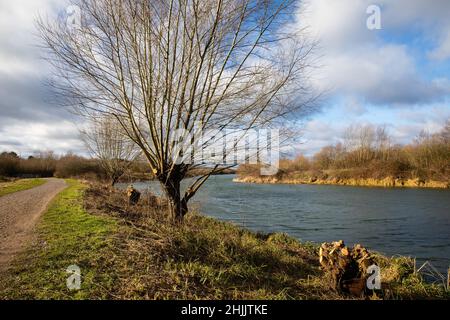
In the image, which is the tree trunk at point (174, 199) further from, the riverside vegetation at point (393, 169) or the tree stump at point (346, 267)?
the riverside vegetation at point (393, 169)

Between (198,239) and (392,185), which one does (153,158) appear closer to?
(198,239)

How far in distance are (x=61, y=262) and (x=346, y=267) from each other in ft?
15.1

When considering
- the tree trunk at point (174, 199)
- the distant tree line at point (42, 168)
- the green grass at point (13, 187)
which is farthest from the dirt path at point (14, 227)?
the distant tree line at point (42, 168)

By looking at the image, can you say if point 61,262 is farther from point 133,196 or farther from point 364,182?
point 364,182

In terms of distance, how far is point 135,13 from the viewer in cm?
598

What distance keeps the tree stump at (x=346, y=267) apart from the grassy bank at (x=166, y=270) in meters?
0.22

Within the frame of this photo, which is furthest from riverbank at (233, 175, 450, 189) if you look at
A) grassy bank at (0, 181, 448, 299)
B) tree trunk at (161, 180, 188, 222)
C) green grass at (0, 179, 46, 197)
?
grassy bank at (0, 181, 448, 299)

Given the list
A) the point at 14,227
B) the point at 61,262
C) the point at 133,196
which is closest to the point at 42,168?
the point at 133,196

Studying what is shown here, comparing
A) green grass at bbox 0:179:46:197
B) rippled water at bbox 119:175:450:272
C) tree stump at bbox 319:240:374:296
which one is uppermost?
green grass at bbox 0:179:46:197

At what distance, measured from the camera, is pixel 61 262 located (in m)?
5.08

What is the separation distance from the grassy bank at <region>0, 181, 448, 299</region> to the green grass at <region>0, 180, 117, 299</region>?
0.04 ft

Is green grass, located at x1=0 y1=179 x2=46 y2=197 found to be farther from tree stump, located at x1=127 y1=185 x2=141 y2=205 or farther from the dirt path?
tree stump, located at x1=127 y1=185 x2=141 y2=205

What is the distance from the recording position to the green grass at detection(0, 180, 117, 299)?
403 cm

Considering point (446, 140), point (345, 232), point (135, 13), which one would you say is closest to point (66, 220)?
point (135, 13)
